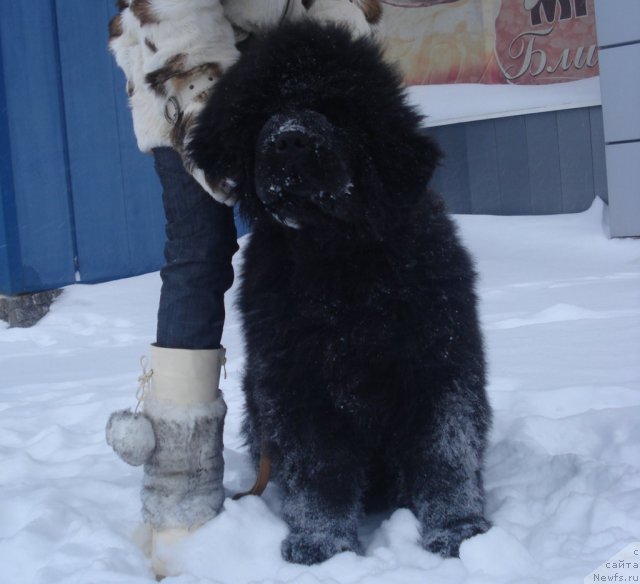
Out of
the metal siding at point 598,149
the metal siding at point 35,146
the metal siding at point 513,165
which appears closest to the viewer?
the metal siding at point 35,146

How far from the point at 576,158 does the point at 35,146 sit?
11.7 feet

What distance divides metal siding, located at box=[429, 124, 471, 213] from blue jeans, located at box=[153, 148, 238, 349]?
14.1ft

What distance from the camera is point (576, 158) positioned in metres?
5.41

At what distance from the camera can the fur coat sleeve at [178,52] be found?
149 cm

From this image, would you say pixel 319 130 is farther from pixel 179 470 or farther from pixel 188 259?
pixel 179 470

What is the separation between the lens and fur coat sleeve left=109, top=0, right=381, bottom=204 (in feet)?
4.89

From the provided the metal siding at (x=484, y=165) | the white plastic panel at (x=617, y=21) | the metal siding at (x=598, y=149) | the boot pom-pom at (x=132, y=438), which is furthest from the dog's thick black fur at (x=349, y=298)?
the metal siding at (x=484, y=165)

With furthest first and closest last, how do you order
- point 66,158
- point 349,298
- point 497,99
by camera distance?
point 497,99 < point 66,158 < point 349,298

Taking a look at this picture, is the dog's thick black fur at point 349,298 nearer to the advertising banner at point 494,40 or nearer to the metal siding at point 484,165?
the advertising banner at point 494,40

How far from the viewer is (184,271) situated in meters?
1.62

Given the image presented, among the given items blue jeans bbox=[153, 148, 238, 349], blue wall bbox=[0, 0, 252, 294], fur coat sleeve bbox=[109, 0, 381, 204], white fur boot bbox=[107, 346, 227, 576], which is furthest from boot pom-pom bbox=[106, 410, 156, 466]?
blue wall bbox=[0, 0, 252, 294]

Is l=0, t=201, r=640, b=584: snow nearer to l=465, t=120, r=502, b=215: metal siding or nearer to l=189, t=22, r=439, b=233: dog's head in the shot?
l=189, t=22, r=439, b=233: dog's head

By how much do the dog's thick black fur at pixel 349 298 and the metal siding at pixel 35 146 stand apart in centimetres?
340

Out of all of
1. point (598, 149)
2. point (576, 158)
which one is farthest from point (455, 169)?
point (598, 149)
